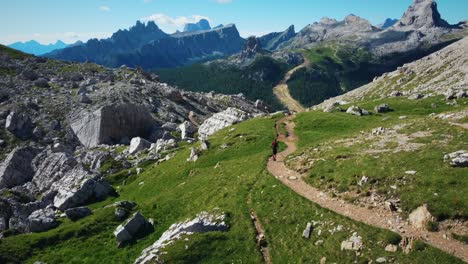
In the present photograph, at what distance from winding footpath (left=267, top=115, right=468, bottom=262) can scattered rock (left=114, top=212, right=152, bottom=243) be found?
52.4 feet

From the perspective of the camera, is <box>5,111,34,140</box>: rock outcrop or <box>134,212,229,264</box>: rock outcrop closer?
<box>134,212,229,264</box>: rock outcrop

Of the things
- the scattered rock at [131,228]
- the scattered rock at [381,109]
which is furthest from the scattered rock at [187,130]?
the scattered rock at [131,228]

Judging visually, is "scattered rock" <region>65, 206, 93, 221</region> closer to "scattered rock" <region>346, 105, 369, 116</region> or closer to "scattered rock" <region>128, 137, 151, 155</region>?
"scattered rock" <region>128, 137, 151, 155</region>

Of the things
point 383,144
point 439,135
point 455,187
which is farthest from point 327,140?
point 455,187

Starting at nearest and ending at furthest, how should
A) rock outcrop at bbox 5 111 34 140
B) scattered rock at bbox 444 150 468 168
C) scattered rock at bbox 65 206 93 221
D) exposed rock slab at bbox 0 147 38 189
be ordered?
1. scattered rock at bbox 444 150 468 168
2. scattered rock at bbox 65 206 93 221
3. exposed rock slab at bbox 0 147 38 189
4. rock outcrop at bbox 5 111 34 140

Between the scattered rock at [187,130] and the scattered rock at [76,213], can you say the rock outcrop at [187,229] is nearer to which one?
the scattered rock at [76,213]

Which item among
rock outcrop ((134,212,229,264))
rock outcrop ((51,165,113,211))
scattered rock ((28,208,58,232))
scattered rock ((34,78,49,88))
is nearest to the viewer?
rock outcrop ((134,212,229,264))

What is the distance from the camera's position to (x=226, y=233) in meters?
31.8

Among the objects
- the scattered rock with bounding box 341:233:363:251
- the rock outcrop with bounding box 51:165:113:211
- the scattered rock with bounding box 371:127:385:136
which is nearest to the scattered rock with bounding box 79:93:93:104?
the rock outcrop with bounding box 51:165:113:211

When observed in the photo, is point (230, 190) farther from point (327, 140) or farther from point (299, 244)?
point (327, 140)

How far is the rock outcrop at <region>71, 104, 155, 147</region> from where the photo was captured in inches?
3883

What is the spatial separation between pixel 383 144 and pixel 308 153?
9444mm

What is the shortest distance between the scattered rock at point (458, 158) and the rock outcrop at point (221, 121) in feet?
191

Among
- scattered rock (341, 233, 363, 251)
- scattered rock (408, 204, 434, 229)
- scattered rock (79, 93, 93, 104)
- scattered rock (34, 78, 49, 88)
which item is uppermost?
scattered rock (34, 78, 49, 88)
